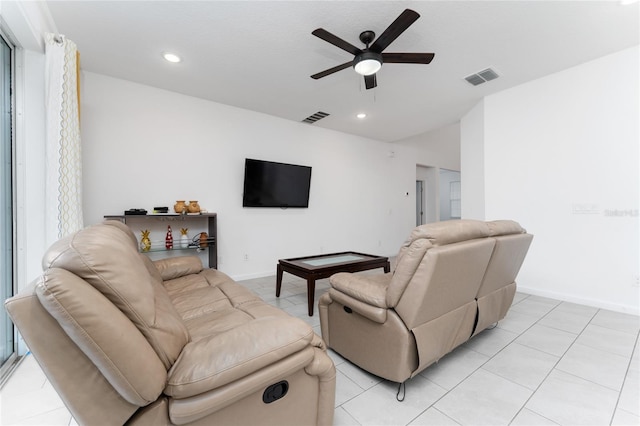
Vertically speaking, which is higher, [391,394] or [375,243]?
[375,243]

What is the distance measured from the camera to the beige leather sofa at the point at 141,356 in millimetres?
744

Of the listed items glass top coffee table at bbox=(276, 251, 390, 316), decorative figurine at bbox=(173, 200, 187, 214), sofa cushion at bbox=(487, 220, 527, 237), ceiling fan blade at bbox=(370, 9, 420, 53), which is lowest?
glass top coffee table at bbox=(276, 251, 390, 316)

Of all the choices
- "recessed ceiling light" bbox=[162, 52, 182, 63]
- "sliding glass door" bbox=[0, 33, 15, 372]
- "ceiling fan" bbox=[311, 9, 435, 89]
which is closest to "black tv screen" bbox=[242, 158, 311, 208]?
"recessed ceiling light" bbox=[162, 52, 182, 63]

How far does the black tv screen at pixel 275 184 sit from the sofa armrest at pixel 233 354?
133 inches

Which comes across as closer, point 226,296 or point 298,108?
point 226,296

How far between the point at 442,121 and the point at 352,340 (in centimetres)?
440

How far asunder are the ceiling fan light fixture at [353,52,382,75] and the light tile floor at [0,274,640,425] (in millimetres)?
2458

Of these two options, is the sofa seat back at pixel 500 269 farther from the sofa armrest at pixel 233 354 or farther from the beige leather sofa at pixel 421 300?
the sofa armrest at pixel 233 354

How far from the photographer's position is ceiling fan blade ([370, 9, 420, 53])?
1799 millimetres

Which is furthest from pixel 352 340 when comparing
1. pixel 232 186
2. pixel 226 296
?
pixel 232 186

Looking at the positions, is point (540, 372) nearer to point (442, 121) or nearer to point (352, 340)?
point (352, 340)

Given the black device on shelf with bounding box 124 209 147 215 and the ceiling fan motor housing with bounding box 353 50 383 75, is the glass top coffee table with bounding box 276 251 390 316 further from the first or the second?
the ceiling fan motor housing with bounding box 353 50 383 75

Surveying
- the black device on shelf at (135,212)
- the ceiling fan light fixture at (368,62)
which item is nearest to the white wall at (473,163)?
the ceiling fan light fixture at (368,62)

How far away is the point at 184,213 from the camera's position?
3.47 m
